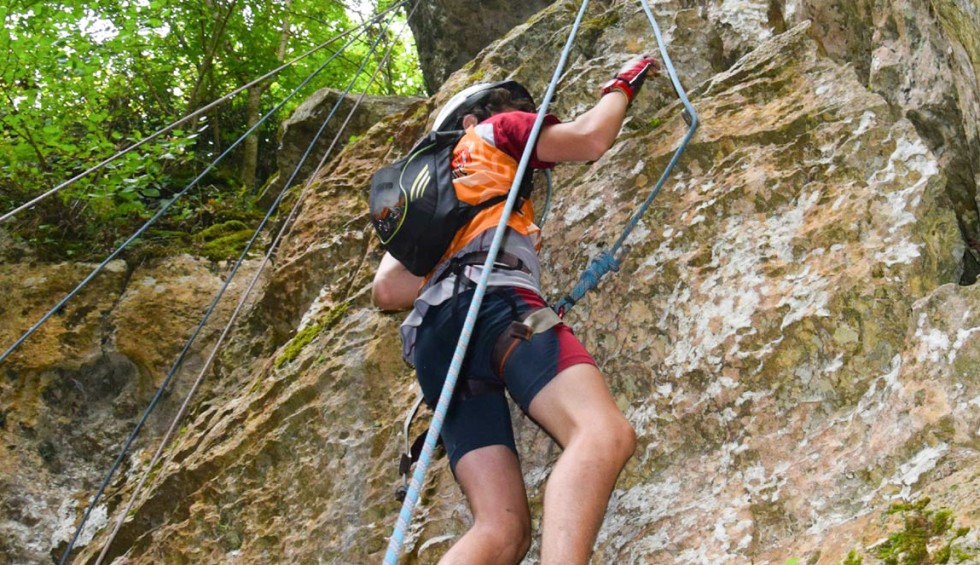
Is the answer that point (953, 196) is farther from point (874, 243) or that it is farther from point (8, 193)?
point (8, 193)

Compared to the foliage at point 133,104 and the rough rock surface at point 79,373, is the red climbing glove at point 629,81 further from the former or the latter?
the foliage at point 133,104

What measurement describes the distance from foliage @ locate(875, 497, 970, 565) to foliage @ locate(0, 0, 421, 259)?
617 centimetres

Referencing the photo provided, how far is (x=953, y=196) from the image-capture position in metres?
3.80

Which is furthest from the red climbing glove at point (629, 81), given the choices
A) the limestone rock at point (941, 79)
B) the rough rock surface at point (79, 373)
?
the rough rock surface at point (79, 373)

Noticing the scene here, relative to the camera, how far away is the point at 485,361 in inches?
131

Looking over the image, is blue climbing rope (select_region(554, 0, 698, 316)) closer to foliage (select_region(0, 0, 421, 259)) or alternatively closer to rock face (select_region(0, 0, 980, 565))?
rock face (select_region(0, 0, 980, 565))

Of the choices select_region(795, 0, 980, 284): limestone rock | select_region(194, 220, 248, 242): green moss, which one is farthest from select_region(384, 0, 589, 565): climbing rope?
select_region(194, 220, 248, 242): green moss

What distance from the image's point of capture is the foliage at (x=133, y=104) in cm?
774

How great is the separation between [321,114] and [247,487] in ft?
15.2

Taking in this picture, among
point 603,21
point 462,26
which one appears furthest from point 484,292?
point 462,26

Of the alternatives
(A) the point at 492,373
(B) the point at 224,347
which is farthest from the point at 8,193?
(A) the point at 492,373

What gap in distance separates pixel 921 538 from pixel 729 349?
3.91ft

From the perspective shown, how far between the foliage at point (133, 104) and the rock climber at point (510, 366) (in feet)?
14.3

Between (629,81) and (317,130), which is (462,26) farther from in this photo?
(629,81)
